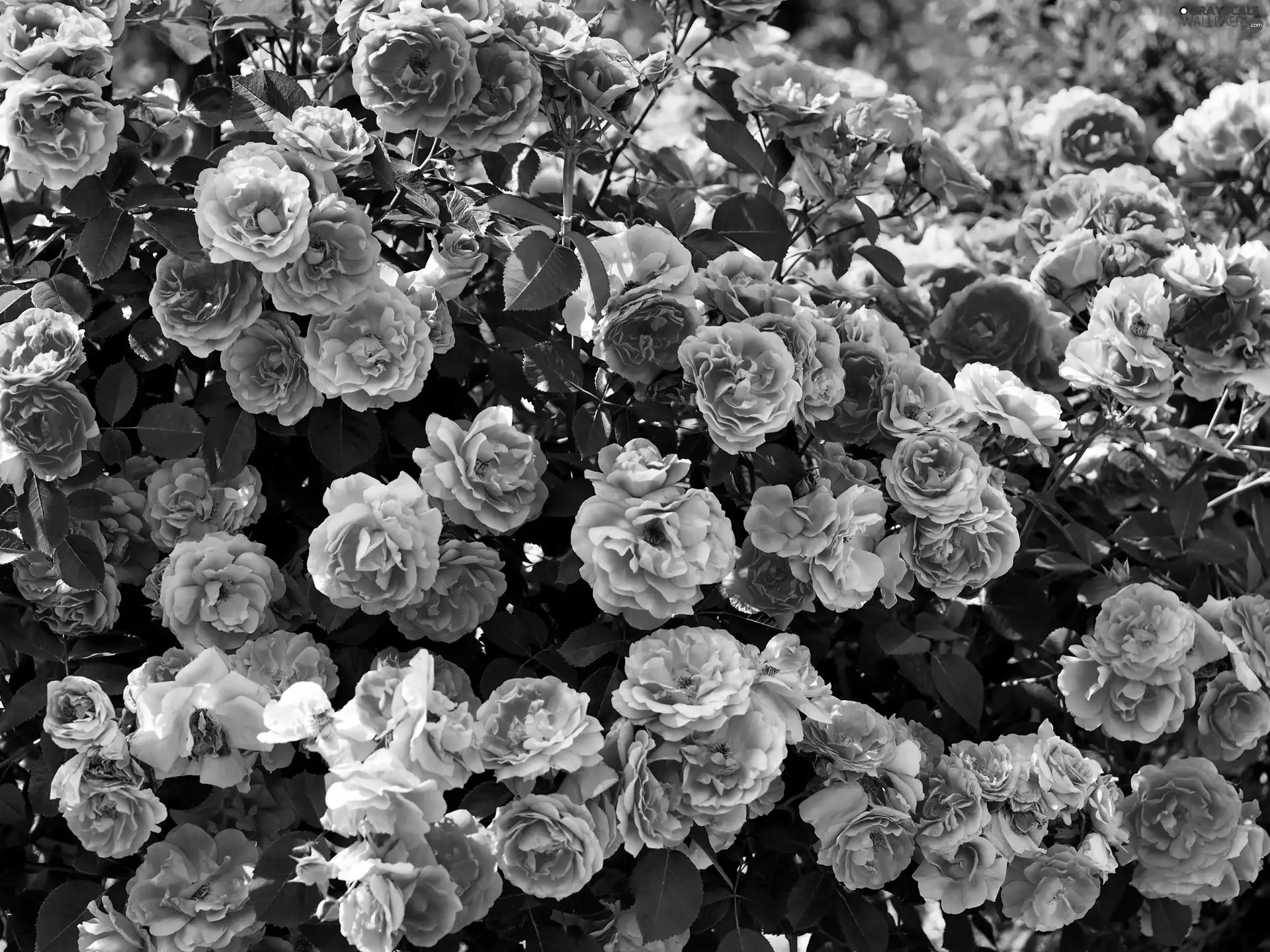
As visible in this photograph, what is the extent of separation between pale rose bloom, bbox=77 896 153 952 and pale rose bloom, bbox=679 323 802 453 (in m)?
0.85

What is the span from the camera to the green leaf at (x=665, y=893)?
1289 mm

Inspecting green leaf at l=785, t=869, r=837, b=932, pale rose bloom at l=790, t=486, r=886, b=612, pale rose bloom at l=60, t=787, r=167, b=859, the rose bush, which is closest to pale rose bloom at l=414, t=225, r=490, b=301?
the rose bush

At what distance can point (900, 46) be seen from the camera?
8.25 m

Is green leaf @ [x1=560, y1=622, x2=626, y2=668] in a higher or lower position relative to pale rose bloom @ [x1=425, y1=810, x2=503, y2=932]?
higher

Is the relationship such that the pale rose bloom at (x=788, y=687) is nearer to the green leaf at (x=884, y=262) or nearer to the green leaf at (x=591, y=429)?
the green leaf at (x=591, y=429)

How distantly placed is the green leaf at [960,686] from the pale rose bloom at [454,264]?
699 mm

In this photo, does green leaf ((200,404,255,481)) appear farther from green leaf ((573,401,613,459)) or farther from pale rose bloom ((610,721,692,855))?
pale rose bloom ((610,721,692,855))

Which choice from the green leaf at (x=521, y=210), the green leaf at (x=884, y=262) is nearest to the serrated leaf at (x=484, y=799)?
the green leaf at (x=521, y=210)

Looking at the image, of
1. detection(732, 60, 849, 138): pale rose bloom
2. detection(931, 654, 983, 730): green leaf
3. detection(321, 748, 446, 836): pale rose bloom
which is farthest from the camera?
detection(732, 60, 849, 138): pale rose bloom

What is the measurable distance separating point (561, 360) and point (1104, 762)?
3.62ft

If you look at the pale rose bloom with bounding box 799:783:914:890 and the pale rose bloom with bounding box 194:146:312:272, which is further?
the pale rose bloom with bounding box 799:783:914:890

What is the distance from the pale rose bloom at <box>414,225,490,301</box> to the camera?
1474 millimetres

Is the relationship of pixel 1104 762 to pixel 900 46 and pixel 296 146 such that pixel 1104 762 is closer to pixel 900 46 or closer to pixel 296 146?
pixel 296 146

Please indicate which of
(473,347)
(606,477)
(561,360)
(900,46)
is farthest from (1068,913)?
(900,46)
